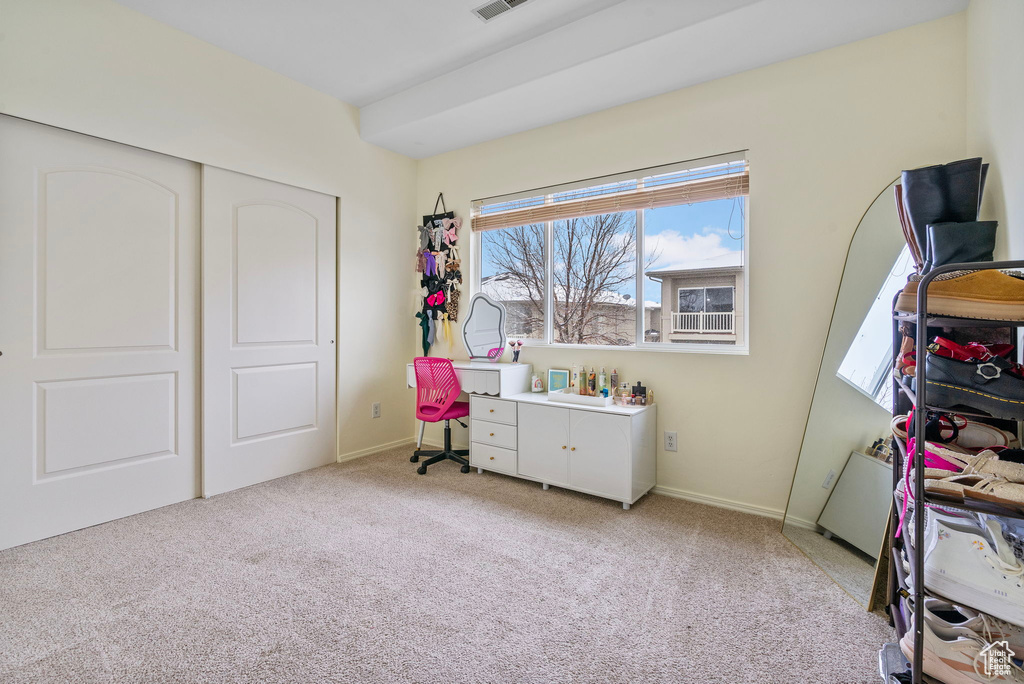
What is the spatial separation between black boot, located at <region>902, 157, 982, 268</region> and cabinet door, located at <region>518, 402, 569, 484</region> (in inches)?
73.7

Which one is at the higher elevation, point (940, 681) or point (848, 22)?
point (848, 22)

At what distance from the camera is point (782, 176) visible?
257 cm

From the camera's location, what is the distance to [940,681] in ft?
3.97

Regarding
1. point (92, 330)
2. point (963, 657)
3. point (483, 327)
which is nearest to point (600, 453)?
point (483, 327)

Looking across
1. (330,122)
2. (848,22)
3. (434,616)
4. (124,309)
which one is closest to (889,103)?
(848,22)

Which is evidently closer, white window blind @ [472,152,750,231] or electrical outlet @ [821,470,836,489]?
electrical outlet @ [821,470,836,489]

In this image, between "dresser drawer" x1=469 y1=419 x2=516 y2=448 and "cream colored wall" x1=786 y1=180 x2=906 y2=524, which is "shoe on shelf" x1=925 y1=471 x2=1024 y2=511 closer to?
"cream colored wall" x1=786 y1=180 x2=906 y2=524

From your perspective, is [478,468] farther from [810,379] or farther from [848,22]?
[848,22]

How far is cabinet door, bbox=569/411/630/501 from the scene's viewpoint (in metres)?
2.71

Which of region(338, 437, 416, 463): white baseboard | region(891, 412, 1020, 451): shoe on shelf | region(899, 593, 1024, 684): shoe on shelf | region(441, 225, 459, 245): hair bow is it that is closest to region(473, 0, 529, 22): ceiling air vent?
region(441, 225, 459, 245): hair bow

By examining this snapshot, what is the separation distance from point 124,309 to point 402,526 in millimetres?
1897

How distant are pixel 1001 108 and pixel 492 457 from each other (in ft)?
9.71

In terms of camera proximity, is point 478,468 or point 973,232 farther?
point 478,468

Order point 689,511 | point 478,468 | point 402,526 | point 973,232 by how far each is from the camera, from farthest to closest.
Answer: point 478,468, point 689,511, point 402,526, point 973,232
